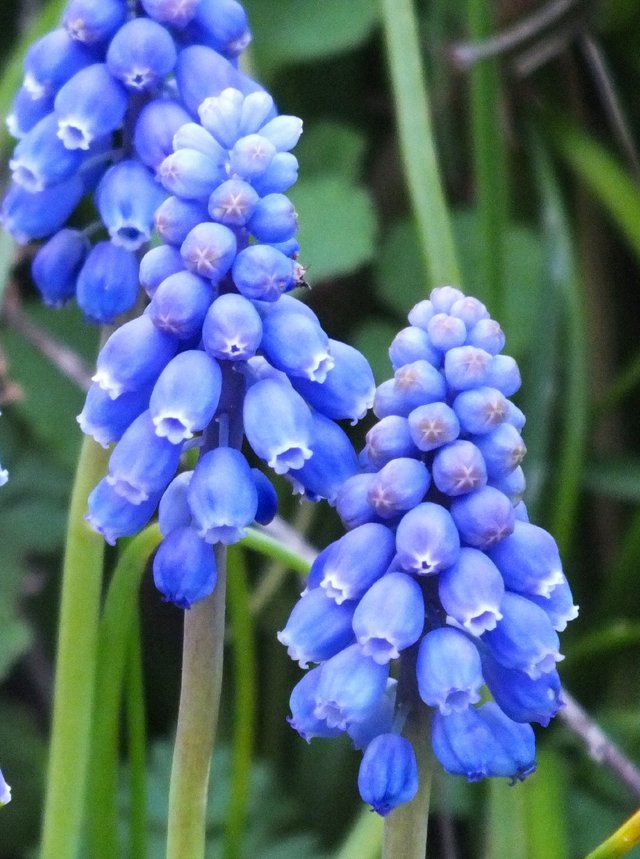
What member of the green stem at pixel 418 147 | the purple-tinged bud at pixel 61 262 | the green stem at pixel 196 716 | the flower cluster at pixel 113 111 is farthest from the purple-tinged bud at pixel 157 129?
the green stem at pixel 418 147

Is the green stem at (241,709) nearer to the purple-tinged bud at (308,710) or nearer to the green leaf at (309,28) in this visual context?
the purple-tinged bud at (308,710)

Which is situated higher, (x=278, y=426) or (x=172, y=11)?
(x=172, y=11)

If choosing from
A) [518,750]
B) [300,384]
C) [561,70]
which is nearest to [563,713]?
[518,750]

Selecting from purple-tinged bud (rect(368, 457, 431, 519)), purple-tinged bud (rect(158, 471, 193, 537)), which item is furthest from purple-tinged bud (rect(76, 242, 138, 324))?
purple-tinged bud (rect(368, 457, 431, 519))

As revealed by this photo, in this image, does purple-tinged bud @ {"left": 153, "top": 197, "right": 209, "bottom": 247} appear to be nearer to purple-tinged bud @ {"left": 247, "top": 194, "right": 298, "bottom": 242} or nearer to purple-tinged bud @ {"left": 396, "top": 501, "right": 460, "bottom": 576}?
purple-tinged bud @ {"left": 247, "top": 194, "right": 298, "bottom": 242}

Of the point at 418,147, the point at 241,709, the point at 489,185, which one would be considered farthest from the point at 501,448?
the point at 489,185

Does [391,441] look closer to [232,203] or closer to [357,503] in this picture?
[357,503]
